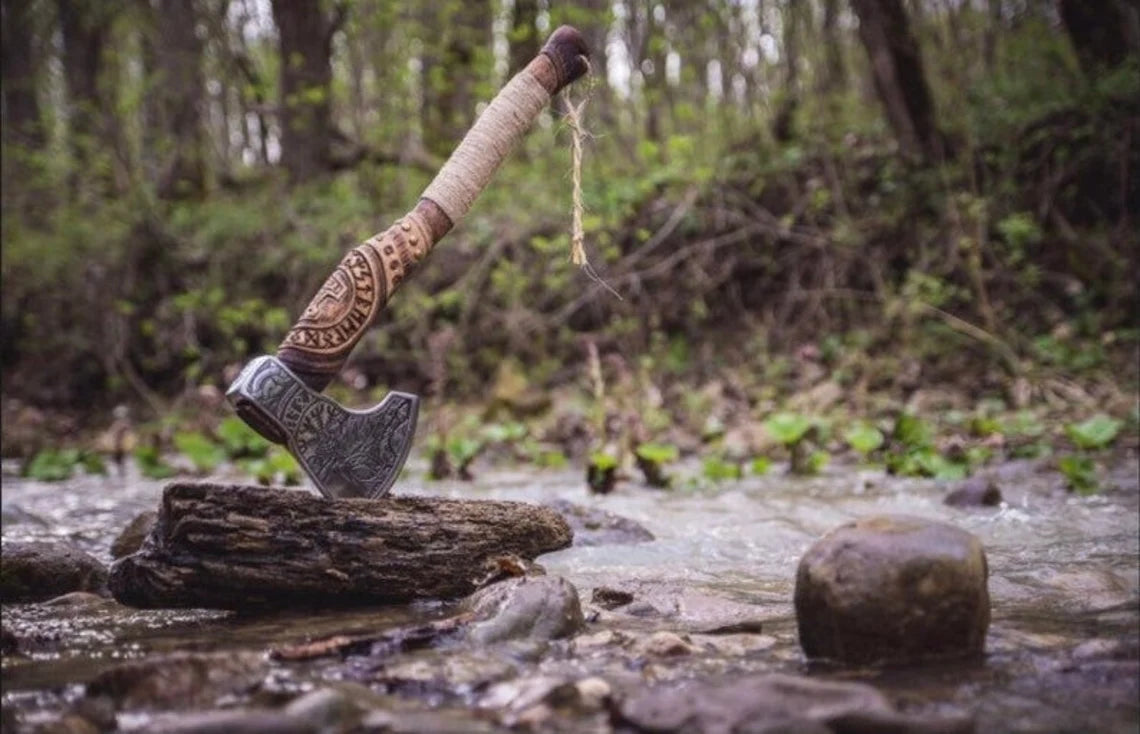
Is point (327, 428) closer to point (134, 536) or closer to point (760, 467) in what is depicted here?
point (134, 536)

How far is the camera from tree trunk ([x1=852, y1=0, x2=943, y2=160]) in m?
8.59

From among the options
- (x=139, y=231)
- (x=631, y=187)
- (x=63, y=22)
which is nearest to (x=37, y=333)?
(x=139, y=231)

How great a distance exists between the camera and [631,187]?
10289 mm

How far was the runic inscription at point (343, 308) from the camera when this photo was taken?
9.00ft

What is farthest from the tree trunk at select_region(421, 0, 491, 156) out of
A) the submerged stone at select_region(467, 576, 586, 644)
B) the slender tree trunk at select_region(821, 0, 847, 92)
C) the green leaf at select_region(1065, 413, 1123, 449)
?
the submerged stone at select_region(467, 576, 586, 644)

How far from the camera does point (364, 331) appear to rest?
2871mm

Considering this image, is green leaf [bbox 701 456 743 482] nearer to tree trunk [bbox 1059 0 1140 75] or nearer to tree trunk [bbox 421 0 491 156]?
tree trunk [bbox 1059 0 1140 75]

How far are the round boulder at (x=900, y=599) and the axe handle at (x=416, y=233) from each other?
1413 millimetres

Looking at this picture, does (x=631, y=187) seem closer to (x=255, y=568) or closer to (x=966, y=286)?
(x=966, y=286)

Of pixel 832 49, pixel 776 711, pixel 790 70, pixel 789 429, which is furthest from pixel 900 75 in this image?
pixel 776 711

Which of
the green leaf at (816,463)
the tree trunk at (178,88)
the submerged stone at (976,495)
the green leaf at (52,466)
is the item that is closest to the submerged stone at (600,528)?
the submerged stone at (976,495)

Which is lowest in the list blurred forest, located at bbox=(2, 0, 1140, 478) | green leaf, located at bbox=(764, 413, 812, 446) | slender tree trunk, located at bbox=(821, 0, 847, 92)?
green leaf, located at bbox=(764, 413, 812, 446)

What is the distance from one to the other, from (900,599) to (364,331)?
1.59m

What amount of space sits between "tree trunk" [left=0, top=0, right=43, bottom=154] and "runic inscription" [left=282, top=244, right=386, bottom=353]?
11.1m
